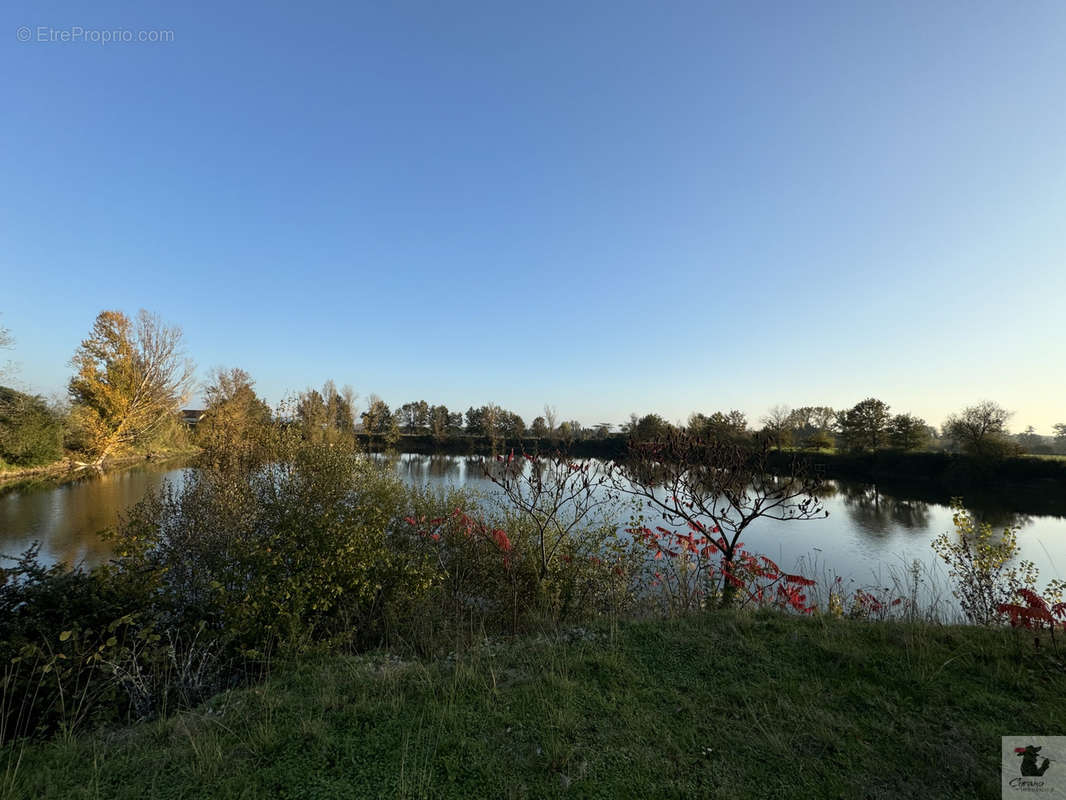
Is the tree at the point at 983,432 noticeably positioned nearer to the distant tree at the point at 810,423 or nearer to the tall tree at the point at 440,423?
the distant tree at the point at 810,423

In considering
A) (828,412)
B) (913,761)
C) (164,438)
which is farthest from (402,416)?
(913,761)

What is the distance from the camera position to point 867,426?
37125 millimetres

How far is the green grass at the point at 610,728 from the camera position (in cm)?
224

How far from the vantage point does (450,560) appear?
26.0 ft

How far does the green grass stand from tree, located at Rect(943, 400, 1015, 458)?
120 feet

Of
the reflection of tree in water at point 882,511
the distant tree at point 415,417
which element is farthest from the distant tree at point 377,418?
the reflection of tree in water at point 882,511

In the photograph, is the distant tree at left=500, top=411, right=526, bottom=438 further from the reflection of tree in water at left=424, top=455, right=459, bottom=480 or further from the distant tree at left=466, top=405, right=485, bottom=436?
the reflection of tree in water at left=424, top=455, right=459, bottom=480

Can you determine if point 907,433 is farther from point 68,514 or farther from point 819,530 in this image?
point 68,514

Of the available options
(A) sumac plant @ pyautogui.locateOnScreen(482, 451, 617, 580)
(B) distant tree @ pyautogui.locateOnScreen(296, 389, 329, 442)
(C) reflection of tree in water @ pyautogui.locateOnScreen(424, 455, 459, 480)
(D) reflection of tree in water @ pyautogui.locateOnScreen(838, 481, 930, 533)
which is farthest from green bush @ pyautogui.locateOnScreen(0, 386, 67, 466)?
(D) reflection of tree in water @ pyautogui.locateOnScreen(838, 481, 930, 533)

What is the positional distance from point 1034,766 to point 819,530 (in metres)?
16.2

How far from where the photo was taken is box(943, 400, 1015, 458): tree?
2833 cm

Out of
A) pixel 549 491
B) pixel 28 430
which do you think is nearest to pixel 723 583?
pixel 549 491

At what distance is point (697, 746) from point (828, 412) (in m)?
57.5

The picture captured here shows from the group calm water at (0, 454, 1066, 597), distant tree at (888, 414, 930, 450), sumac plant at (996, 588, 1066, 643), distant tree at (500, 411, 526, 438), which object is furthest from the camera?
distant tree at (500, 411, 526, 438)
